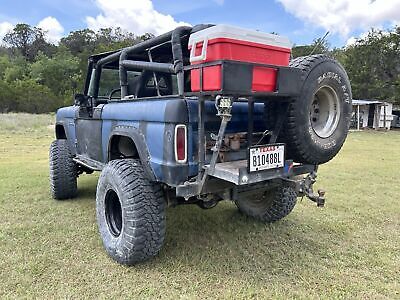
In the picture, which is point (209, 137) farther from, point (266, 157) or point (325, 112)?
point (325, 112)

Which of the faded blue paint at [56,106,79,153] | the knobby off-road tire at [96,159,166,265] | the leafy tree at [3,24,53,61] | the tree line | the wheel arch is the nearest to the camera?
the knobby off-road tire at [96,159,166,265]

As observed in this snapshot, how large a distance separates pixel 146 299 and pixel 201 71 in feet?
5.32

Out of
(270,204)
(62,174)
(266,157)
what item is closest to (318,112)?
(266,157)

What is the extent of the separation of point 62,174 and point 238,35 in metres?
3.42

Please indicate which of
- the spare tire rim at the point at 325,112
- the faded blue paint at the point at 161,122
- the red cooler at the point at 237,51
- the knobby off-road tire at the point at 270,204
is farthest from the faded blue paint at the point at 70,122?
the spare tire rim at the point at 325,112

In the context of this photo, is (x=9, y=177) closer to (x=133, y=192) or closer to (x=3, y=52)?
(x=133, y=192)

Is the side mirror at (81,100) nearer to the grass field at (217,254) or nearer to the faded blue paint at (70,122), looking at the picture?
the faded blue paint at (70,122)

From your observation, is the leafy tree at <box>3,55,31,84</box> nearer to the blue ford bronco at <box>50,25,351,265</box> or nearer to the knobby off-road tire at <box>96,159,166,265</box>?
the blue ford bronco at <box>50,25,351,265</box>

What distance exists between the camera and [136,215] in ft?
8.95

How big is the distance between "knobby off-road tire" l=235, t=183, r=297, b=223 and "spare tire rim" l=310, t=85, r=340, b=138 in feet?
2.97

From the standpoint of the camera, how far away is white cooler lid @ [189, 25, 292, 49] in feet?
7.13

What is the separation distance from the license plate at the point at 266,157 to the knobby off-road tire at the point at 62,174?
3175mm

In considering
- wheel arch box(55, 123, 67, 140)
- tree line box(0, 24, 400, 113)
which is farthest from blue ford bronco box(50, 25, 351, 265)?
tree line box(0, 24, 400, 113)

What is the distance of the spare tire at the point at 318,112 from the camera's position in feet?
8.55
